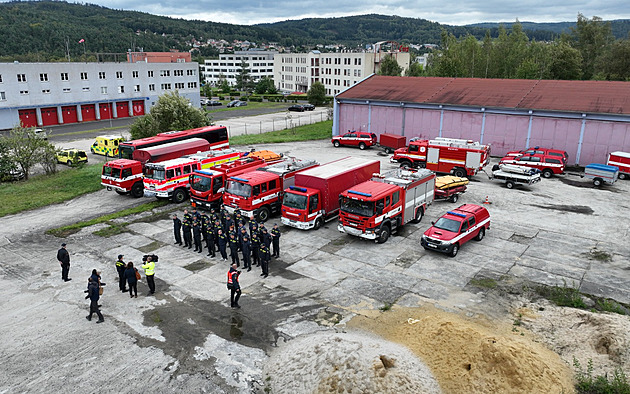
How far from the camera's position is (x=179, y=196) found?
26.5 metres

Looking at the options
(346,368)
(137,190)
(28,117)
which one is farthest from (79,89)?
(346,368)

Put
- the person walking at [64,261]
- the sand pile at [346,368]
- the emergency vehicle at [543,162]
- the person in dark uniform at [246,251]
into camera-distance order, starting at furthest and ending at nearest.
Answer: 1. the emergency vehicle at [543,162]
2. the person in dark uniform at [246,251]
3. the person walking at [64,261]
4. the sand pile at [346,368]

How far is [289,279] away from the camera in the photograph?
16.8 m

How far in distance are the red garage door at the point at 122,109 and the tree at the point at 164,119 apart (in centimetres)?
3357

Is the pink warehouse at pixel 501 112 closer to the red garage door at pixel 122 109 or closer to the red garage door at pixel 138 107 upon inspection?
the red garage door at pixel 138 107

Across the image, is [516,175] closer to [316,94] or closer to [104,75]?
[316,94]

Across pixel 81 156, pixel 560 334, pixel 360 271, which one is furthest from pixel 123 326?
pixel 81 156

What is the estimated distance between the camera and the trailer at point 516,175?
27.9 m

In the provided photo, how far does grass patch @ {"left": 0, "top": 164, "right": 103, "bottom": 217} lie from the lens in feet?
86.9

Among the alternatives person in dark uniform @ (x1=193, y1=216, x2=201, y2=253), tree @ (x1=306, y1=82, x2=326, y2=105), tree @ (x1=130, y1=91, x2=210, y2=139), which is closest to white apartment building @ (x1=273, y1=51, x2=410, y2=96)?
tree @ (x1=306, y1=82, x2=326, y2=105)

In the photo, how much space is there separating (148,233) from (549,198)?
876 inches

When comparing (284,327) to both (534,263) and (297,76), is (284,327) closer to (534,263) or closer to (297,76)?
(534,263)

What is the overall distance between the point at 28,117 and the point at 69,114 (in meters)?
5.47

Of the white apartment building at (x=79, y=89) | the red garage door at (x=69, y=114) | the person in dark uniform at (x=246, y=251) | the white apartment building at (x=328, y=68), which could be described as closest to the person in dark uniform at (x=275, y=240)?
the person in dark uniform at (x=246, y=251)
